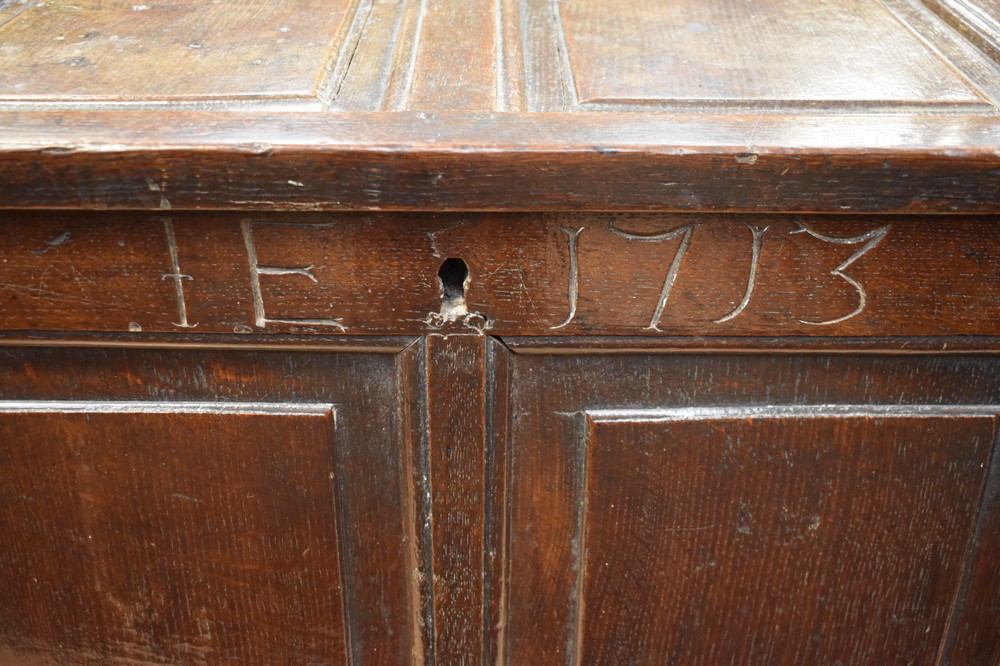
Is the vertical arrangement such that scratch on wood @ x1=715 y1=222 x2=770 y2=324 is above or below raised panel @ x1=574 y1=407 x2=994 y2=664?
above

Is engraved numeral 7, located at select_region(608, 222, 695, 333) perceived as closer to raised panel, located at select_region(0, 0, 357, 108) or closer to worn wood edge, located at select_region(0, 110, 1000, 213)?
worn wood edge, located at select_region(0, 110, 1000, 213)

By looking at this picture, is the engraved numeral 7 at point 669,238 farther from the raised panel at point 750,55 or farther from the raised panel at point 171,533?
the raised panel at point 171,533

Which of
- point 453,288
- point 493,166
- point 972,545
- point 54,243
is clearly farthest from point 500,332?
point 972,545

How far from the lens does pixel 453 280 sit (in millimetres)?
783

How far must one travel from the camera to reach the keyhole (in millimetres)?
A: 777

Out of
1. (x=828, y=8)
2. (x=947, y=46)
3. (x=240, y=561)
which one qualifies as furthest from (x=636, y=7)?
(x=240, y=561)

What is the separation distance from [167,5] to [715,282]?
2.19 ft

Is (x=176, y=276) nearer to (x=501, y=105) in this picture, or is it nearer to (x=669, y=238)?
(x=501, y=105)

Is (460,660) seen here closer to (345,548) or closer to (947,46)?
(345,548)

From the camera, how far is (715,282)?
0.76 meters

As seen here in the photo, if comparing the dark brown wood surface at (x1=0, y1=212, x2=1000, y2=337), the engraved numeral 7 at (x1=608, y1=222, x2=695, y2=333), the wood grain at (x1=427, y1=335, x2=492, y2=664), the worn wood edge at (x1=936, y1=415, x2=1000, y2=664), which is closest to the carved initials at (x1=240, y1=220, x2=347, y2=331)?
the dark brown wood surface at (x1=0, y1=212, x2=1000, y2=337)

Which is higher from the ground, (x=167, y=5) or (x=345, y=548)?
(x=167, y=5)

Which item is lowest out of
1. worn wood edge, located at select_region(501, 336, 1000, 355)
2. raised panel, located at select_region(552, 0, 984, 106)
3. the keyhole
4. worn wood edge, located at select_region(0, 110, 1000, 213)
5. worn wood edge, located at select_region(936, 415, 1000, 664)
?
worn wood edge, located at select_region(936, 415, 1000, 664)

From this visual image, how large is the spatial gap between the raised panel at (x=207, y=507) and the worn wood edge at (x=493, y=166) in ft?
0.57
